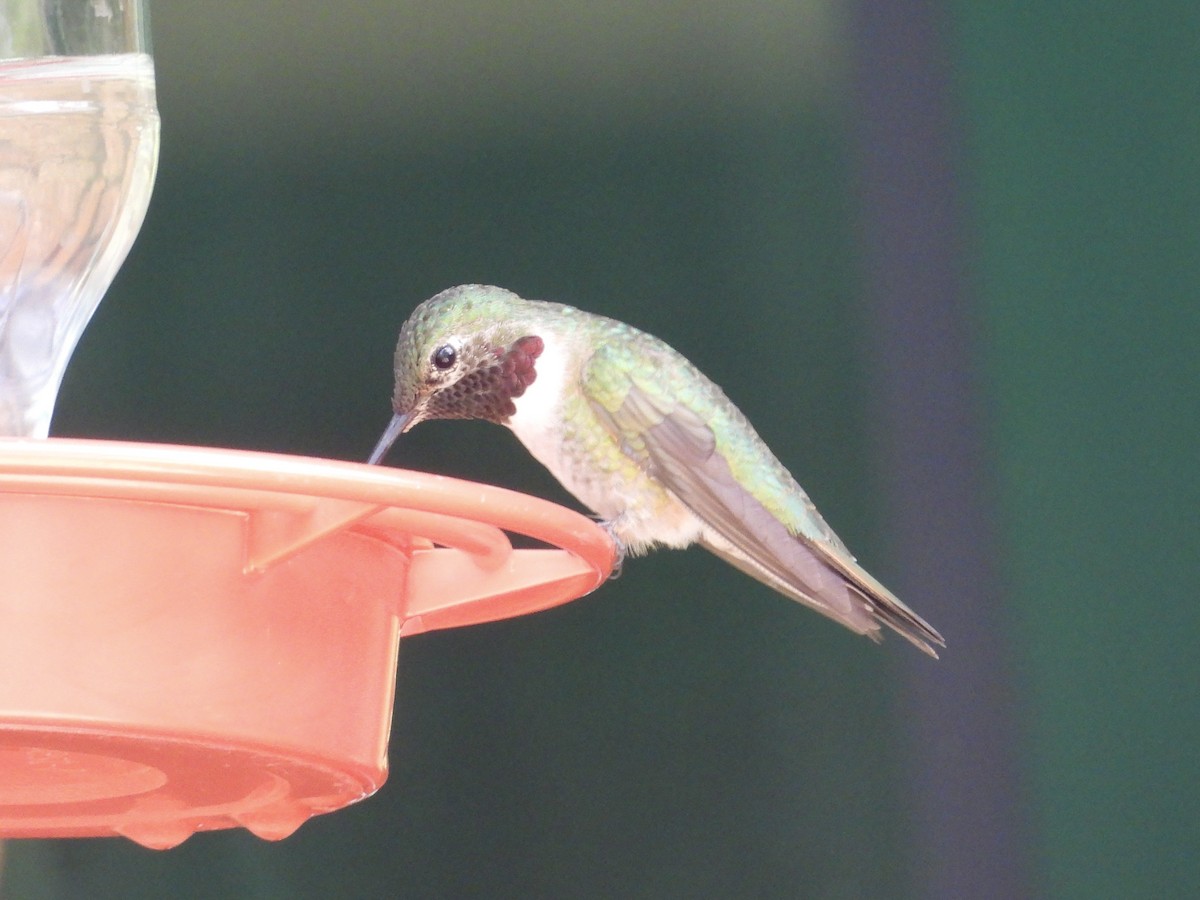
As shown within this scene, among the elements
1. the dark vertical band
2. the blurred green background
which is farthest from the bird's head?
the dark vertical band

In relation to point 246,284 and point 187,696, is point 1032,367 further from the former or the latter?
point 187,696

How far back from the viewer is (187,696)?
40.8 inches

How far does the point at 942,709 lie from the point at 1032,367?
663 mm

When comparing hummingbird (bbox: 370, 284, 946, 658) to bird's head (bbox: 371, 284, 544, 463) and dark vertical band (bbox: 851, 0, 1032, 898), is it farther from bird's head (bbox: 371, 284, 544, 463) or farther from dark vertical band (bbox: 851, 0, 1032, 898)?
dark vertical band (bbox: 851, 0, 1032, 898)

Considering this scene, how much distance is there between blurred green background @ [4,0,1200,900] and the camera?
263 cm

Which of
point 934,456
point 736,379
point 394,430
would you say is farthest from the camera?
point 736,379

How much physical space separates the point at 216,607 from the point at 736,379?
2064mm

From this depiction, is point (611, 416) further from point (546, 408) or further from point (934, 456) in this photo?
point (934, 456)

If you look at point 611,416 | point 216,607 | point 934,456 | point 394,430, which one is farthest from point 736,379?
point 216,607

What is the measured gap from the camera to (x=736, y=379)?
10.00ft

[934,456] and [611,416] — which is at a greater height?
[611,416]

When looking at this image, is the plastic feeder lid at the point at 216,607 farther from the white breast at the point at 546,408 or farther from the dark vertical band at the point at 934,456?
the dark vertical band at the point at 934,456

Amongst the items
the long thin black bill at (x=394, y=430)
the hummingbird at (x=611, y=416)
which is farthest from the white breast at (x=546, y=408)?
the long thin black bill at (x=394, y=430)

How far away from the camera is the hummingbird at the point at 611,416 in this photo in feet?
7.49
